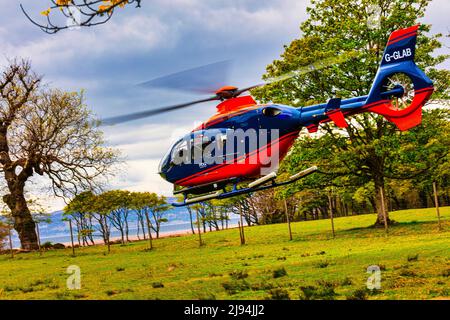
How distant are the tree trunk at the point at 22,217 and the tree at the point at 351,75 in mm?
21879

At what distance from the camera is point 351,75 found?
844 inches

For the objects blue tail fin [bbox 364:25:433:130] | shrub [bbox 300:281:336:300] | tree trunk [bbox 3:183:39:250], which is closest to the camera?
blue tail fin [bbox 364:25:433:130]

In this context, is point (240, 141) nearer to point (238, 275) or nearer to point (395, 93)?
point (395, 93)

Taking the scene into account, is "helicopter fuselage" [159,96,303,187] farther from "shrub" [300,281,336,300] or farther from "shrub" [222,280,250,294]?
"shrub" [222,280,250,294]

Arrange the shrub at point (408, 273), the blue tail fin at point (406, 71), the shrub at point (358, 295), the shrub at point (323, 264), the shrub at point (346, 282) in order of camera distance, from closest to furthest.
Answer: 1. the blue tail fin at point (406, 71)
2. the shrub at point (358, 295)
3. the shrub at point (346, 282)
4. the shrub at point (408, 273)
5. the shrub at point (323, 264)

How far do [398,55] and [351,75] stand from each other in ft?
52.6

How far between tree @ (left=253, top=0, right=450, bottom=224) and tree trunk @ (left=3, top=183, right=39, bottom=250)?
71.8 feet

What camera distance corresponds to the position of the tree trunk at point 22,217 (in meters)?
36.5

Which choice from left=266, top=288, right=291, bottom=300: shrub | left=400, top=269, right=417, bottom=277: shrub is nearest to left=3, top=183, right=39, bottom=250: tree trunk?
left=266, top=288, right=291, bottom=300: shrub

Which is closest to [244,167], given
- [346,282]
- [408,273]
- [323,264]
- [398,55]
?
[398,55]

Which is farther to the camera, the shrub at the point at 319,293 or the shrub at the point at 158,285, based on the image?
the shrub at the point at 158,285

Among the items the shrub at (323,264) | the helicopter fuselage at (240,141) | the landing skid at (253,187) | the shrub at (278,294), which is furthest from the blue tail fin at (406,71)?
the shrub at (323,264)

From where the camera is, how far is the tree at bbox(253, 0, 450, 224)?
1981 centimetres

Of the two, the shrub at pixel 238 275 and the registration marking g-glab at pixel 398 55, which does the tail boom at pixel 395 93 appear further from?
→ the shrub at pixel 238 275
